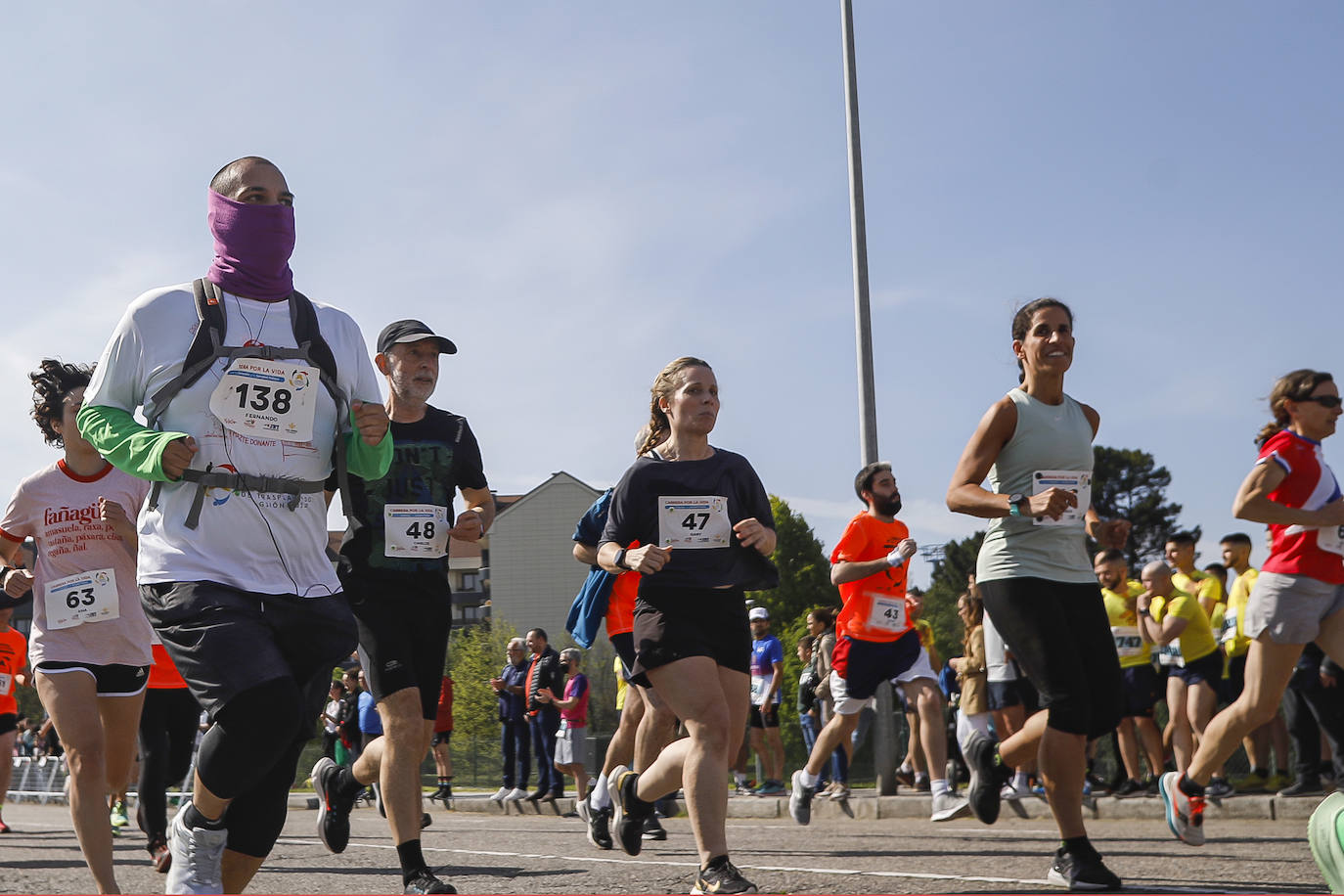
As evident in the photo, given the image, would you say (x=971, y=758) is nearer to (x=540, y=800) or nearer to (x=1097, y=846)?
(x=1097, y=846)

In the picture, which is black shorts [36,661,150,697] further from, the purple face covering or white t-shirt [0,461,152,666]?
the purple face covering

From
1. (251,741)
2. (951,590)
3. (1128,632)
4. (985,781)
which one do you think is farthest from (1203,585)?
(951,590)

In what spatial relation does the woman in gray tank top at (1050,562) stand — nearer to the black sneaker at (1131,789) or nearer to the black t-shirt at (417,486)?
the black t-shirt at (417,486)

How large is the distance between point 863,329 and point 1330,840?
13.4 meters

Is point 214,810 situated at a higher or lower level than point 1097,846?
higher

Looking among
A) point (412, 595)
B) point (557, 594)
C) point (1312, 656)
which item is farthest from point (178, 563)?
point (557, 594)

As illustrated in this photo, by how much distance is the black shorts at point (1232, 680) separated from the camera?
11.0m

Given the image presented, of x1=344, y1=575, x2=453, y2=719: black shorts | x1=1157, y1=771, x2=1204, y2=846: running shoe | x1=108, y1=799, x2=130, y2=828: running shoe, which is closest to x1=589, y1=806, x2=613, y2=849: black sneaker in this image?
x1=344, y1=575, x2=453, y2=719: black shorts

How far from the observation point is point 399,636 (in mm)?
5949

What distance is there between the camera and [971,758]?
676 cm

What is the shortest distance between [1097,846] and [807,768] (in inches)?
91.5

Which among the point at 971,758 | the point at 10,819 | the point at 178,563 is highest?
the point at 178,563

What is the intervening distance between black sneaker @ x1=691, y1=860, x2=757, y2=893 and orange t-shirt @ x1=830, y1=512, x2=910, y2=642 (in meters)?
4.42

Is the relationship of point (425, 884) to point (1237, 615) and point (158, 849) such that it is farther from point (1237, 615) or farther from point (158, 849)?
point (1237, 615)
